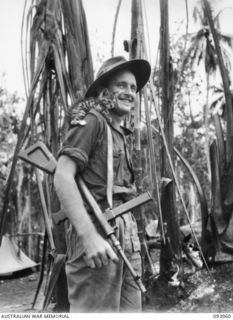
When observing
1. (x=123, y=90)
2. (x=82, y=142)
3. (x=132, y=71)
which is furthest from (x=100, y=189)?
(x=132, y=71)

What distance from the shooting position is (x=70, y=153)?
1426 mm

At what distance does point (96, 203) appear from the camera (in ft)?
4.75

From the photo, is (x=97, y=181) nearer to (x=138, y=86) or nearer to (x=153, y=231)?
(x=138, y=86)

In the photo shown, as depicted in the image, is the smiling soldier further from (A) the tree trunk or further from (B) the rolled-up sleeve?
(A) the tree trunk

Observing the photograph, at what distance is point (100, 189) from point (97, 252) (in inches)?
10.9

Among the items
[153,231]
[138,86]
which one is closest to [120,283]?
[138,86]

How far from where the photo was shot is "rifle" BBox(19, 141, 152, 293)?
137 cm

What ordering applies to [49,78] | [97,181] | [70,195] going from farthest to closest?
[49,78]
[97,181]
[70,195]

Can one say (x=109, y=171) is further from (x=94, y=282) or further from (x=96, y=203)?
(x=94, y=282)

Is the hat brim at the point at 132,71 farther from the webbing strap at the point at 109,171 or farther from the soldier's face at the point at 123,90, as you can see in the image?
the webbing strap at the point at 109,171

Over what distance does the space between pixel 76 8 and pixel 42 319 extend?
1470 millimetres

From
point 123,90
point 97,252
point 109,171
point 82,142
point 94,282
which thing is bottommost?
point 94,282

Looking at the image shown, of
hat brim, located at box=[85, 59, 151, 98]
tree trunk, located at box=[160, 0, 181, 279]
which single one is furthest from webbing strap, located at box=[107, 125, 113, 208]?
tree trunk, located at box=[160, 0, 181, 279]

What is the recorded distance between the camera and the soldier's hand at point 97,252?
4.21 feet
